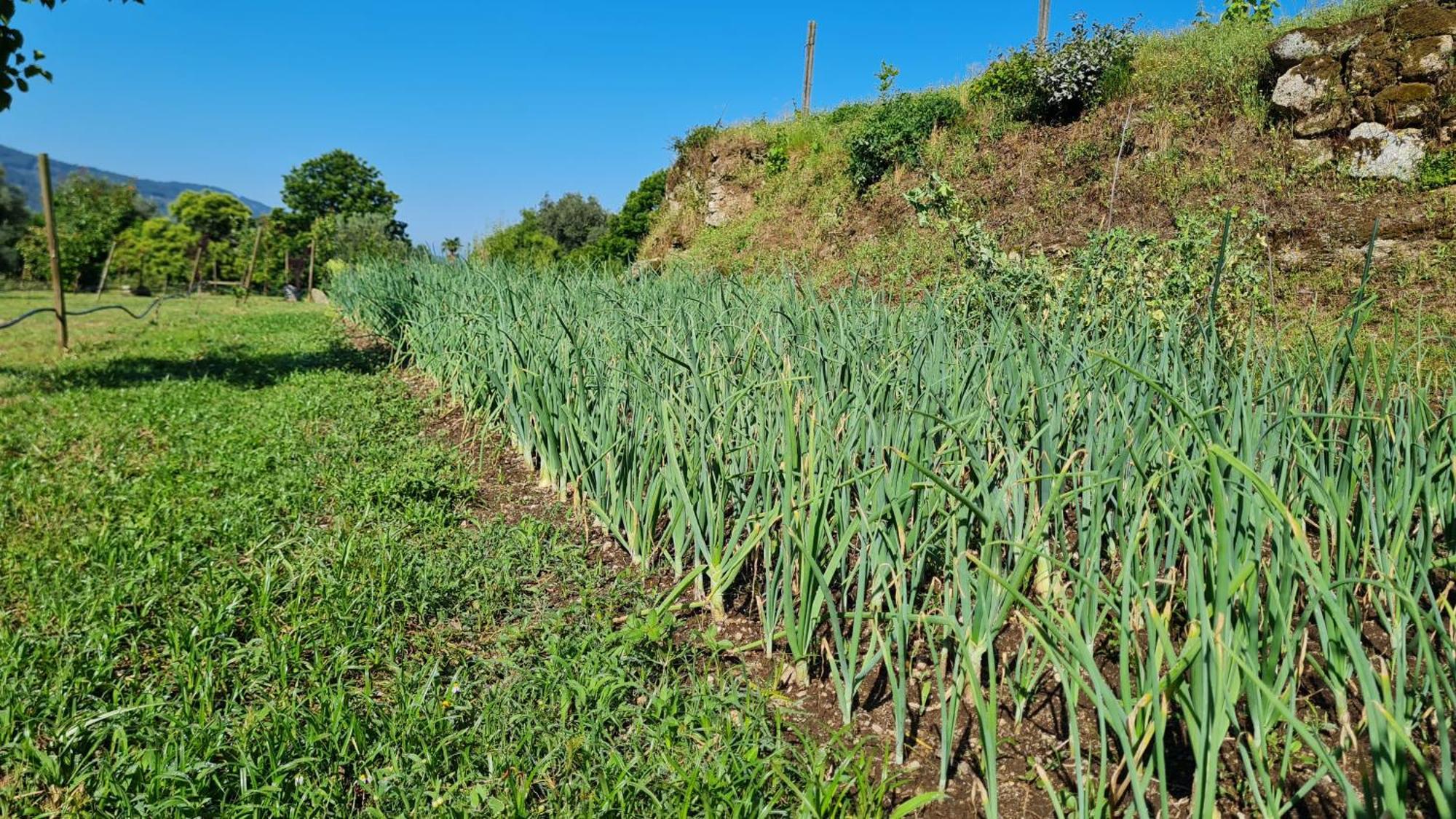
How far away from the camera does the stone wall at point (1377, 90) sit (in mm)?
7594

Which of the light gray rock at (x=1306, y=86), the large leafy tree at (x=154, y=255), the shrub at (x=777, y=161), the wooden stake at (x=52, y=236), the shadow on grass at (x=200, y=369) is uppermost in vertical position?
the shrub at (x=777, y=161)

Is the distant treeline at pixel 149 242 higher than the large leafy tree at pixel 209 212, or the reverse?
the large leafy tree at pixel 209 212

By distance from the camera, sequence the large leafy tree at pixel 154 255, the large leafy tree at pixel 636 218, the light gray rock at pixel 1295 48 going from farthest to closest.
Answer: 1. the large leafy tree at pixel 154 255
2. the large leafy tree at pixel 636 218
3. the light gray rock at pixel 1295 48

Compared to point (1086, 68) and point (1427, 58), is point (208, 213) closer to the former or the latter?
point (1086, 68)

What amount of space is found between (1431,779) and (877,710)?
1172 mm

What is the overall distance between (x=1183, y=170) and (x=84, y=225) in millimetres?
28413

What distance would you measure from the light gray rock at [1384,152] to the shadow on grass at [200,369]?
9025 millimetres

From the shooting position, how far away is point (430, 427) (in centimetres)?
491

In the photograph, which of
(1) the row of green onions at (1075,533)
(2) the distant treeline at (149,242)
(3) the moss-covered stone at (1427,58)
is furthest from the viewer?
(2) the distant treeline at (149,242)

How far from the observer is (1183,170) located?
8.98 metres

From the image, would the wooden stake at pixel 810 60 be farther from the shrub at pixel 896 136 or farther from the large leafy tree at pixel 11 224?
the large leafy tree at pixel 11 224

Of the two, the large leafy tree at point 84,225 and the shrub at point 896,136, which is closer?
the shrub at point 896,136

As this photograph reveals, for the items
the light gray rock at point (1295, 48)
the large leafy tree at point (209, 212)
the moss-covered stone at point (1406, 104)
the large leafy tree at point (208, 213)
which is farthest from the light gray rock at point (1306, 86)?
the large leafy tree at point (208, 213)

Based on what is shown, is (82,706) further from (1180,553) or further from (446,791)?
(1180,553)
